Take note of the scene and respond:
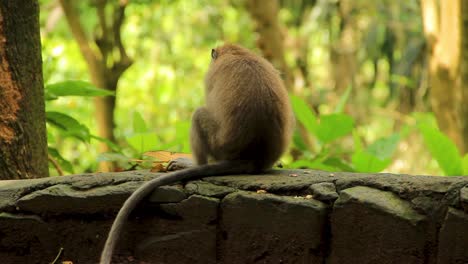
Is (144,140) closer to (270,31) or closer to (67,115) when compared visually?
(67,115)

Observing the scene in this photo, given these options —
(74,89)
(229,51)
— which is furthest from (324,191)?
(74,89)

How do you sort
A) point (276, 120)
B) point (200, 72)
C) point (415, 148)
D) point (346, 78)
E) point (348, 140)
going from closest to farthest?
point (276, 120)
point (348, 140)
point (346, 78)
point (415, 148)
point (200, 72)

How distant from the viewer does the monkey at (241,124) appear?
12.5ft

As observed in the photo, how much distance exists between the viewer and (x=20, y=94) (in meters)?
4.09

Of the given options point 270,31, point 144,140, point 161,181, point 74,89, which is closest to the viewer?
point 161,181

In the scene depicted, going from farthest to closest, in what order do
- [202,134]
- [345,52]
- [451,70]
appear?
[345,52]
[451,70]
[202,134]

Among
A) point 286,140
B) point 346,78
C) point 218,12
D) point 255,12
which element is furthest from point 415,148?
point 286,140

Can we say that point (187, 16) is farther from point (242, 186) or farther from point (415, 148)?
point (242, 186)

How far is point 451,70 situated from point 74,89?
3.65 meters

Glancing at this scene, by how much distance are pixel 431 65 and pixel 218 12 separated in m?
8.17

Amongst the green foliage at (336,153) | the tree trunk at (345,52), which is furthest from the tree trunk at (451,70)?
the tree trunk at (345,52)

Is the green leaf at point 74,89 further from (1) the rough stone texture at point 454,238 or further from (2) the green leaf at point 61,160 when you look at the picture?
(1) the rough stone texture at point 454,238

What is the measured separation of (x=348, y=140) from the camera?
10344 mm

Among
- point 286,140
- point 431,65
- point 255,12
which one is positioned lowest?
point 286,140
